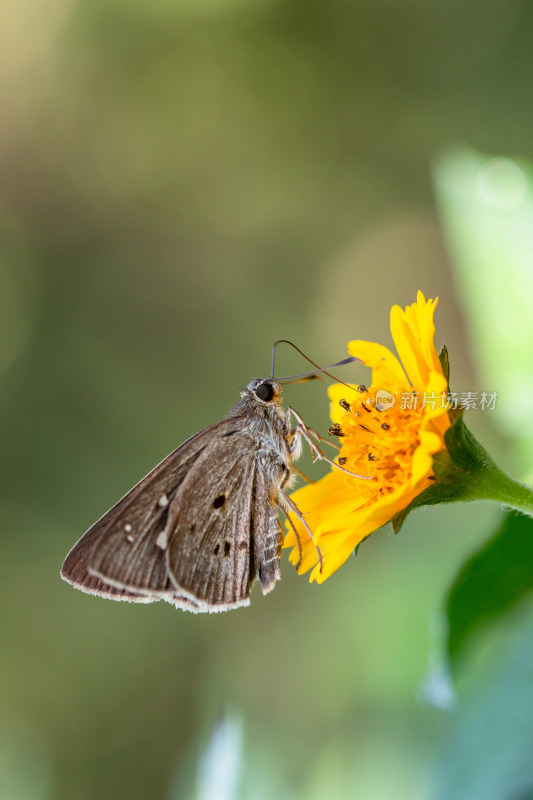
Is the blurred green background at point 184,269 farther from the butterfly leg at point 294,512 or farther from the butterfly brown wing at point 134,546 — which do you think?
the butterfly brown wing at point 134,546

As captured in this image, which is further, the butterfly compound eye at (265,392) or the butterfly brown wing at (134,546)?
the butterfly compound eye at (265,392)

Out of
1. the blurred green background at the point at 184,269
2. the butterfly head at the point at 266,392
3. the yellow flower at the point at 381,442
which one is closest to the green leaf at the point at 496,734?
the yellow flower at the point at 381,442

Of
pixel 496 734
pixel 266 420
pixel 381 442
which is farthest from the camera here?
pixel 266 420

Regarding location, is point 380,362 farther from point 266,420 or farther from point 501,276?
point 501,276

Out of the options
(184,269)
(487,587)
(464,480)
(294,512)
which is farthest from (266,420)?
(184,269)

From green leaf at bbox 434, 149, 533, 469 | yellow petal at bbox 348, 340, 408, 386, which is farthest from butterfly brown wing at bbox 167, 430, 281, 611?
green leaf at bbox 434, 149, 533, 469

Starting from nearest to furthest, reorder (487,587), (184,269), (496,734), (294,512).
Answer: (496,734), (487,587), (294,512), (184,269)
